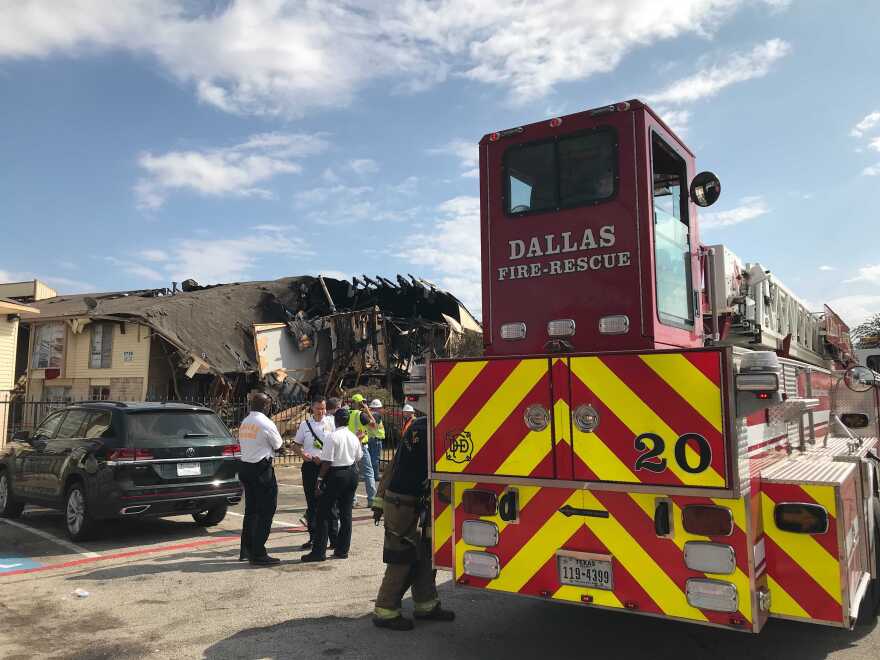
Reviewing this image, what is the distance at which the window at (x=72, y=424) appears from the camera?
8945 mm

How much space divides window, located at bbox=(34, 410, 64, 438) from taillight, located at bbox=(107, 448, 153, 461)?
6.38 feet

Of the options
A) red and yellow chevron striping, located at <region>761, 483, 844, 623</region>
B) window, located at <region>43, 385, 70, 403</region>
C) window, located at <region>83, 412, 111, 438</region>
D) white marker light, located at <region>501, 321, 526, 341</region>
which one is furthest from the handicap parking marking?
window, located at <region>43, 385, 70, 403</region>

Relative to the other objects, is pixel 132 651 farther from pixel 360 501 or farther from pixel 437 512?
pixel 360 501

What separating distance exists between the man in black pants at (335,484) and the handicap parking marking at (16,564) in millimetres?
2856

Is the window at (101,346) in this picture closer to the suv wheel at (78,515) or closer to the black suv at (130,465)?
the black suv at (130,465)

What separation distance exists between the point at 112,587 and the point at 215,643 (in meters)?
2.06

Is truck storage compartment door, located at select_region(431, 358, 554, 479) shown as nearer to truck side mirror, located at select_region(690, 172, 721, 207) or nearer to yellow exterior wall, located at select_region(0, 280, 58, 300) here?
truck side mirror, located at select_region(690, 172, 721, 207)

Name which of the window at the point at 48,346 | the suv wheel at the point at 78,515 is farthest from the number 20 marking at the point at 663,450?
the window at the point at 48,346

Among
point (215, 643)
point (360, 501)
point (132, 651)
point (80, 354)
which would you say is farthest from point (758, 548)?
point (80, 354)

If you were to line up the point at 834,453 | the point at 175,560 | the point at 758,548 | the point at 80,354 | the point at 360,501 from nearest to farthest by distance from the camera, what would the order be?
the point at 758,548, the point at 834,453, the point at 175,560, the point at 360,501, the point at 80,354

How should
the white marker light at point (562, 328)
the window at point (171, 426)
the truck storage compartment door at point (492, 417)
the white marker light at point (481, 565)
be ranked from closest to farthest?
the truck storage compartment door at point (492, 417)
the white marker light at point (481, 565)
the white marker light at point (562, 328)
the window at point (171, 426)

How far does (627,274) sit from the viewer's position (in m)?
4.85

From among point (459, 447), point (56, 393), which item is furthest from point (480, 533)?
point (56, 393)

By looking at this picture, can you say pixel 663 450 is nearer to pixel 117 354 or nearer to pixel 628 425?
pixel 628 425
